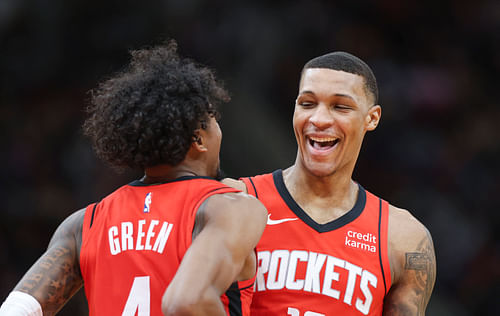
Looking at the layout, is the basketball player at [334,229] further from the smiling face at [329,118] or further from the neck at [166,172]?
the neck at [166,172]

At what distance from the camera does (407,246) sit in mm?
3246

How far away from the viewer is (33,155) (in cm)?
800

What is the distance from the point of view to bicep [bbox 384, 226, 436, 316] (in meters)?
3.17

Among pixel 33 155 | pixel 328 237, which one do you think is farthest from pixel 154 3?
pixel 328 237

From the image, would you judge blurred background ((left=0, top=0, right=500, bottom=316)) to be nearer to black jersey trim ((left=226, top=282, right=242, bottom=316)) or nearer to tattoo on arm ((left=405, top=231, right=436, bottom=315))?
tattoo on arm ((left=405, top=231, right=436, bottom=315))

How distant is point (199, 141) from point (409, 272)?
1366 millimetres

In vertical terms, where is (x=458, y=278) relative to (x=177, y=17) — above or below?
below

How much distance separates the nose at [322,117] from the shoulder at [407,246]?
0.60 metres

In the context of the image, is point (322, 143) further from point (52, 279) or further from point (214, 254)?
point (52, 279)

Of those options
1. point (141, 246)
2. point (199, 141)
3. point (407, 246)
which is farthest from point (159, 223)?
point (407, 246)

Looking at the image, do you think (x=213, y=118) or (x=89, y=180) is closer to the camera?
(x=213, y=118)

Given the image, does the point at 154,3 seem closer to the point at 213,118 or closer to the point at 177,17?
the point at 177,17

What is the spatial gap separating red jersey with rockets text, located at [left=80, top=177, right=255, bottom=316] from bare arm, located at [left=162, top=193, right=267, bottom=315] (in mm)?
79

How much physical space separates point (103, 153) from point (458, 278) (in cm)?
571
